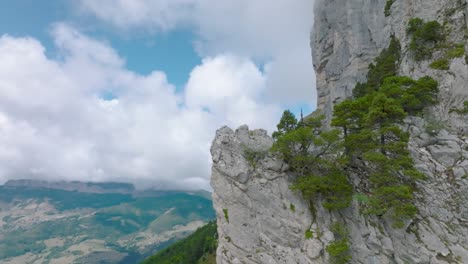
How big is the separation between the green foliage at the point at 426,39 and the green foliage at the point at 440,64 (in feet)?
7.99

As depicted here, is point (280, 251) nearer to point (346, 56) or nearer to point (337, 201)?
point (337, 201)

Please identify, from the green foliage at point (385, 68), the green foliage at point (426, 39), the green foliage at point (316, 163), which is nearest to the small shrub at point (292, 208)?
the green foliage at point (316, 163)

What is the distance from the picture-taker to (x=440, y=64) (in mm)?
47750

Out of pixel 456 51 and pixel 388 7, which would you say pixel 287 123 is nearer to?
pixel 456 51

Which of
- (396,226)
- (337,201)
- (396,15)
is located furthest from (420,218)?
(396,15)

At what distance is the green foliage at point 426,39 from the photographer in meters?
51.3

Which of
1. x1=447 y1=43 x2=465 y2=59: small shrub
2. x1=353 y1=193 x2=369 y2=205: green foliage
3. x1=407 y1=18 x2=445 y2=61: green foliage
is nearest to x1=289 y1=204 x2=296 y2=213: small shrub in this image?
x1=353 y1=193 x2=369 y2=205: green foliage

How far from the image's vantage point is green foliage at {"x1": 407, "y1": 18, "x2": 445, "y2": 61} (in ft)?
168

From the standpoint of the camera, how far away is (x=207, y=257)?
3546 inches

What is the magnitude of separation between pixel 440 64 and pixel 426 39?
681 centimetres

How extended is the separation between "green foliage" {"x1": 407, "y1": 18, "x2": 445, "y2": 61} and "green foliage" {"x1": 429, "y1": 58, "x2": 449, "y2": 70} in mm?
2437

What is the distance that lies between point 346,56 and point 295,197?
70.9 meters

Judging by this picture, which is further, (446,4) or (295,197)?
(446,4)

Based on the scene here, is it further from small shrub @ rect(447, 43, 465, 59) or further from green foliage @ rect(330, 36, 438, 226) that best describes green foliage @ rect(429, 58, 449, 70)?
green foliage @ rect(330, 36, 438, 226)
